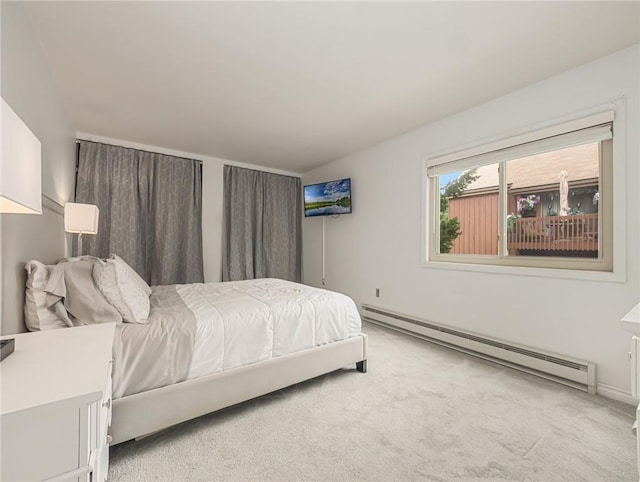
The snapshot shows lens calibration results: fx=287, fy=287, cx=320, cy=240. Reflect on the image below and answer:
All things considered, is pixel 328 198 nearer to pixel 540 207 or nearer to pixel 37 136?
pixel 540 207

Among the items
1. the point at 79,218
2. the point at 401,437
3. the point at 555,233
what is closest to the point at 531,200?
the point at 555,233

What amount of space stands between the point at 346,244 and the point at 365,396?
8.65 ft

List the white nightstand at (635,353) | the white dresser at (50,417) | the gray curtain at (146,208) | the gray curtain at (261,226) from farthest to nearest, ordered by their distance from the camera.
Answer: the gray curtain at (261,226) → the gray curtain at (146,208) → the white nightstand at (635,353) → the white dresser at (50,417)

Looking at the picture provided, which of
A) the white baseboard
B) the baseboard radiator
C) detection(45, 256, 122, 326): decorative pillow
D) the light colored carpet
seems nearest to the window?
the baseboard radiator

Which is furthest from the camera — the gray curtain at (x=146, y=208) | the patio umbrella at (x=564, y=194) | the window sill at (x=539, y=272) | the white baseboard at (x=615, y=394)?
the gray curtain at (x=146, y=208)

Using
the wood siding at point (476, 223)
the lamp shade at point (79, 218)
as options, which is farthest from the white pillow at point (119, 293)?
the wood siding at point (476, 223)

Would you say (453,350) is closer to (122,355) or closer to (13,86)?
(122,355)

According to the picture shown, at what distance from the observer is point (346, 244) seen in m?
4.48

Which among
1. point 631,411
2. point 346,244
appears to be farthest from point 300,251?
point 631,411

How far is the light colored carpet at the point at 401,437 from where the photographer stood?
140 centimetres

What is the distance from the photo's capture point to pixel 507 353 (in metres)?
2.55

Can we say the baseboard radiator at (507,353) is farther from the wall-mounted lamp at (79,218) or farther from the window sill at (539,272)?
the wall-mounted lamp at (79,218)

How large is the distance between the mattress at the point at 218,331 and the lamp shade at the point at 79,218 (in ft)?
2.74

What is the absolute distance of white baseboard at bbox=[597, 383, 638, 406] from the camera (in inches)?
77.1
